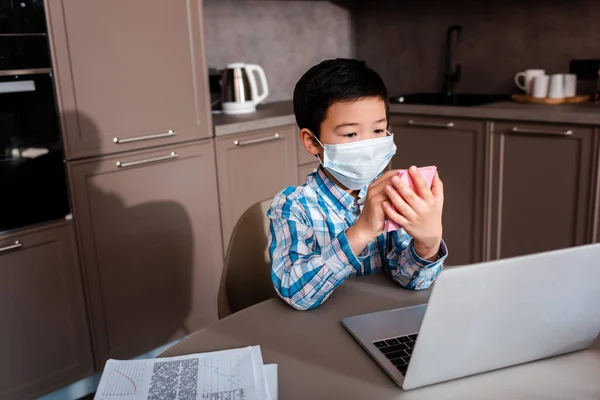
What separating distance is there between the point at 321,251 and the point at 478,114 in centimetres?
178

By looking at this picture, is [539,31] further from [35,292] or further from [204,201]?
[35,292]

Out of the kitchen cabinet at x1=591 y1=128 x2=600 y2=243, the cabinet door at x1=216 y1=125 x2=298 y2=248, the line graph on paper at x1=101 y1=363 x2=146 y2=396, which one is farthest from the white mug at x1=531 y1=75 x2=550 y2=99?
A: the line graph on paper at x1=101 y1=363 x2=146 y2=396

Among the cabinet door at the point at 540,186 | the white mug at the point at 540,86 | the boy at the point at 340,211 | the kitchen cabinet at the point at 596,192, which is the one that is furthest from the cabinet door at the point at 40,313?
the white mug at the point at 540,86

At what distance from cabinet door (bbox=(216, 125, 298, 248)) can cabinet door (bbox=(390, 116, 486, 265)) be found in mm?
606

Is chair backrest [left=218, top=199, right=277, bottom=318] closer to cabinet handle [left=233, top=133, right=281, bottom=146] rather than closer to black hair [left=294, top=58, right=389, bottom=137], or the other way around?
black hair [left=294, top=58, right=389, bottom=137]

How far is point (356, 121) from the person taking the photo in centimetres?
115

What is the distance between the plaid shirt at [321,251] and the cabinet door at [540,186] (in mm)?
1461

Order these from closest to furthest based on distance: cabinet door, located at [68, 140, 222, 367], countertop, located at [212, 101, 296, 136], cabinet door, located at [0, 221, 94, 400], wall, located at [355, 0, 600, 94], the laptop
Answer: the laptop < cabinet door, located at [0, 221, 94, 400] < cabinet door, located at [68, 140, 222, 367] < countertop, located at [212, 101, 296, 136] < wall, located at [355, 0, 600, 94]

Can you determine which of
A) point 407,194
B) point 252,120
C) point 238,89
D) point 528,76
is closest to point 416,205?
point 407,194

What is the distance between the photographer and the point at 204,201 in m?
2.39

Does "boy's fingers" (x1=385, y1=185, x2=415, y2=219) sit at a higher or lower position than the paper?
higher

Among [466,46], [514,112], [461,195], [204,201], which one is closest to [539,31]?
[466,46]

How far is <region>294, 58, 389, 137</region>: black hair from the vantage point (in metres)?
1.15

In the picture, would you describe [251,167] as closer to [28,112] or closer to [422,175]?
[28,112]
